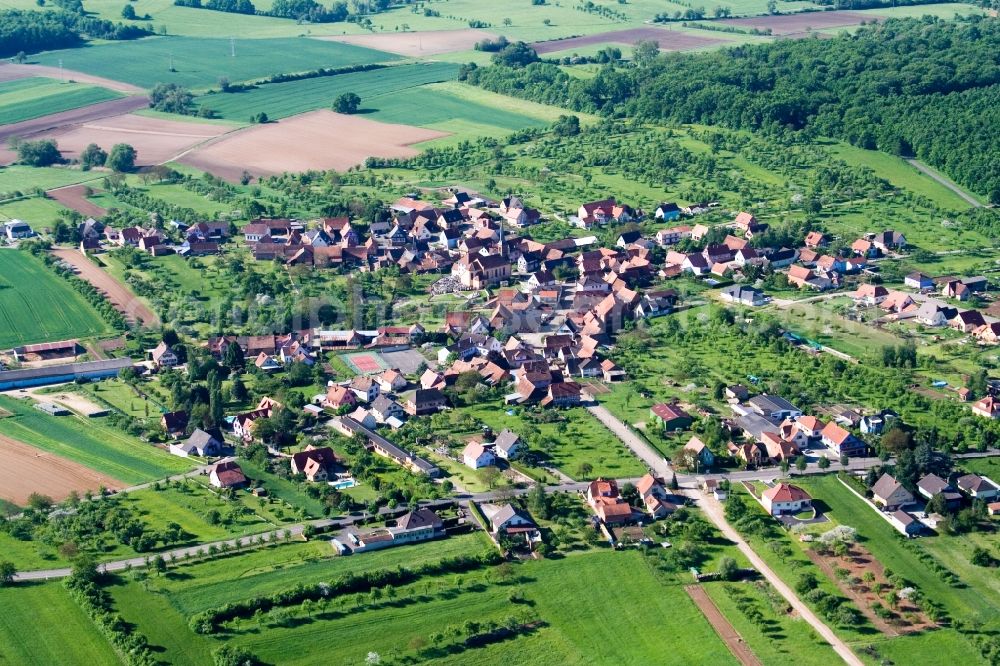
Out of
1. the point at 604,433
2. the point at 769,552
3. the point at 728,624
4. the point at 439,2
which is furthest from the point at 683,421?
the point at 439,2

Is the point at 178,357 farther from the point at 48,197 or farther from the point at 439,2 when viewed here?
the point at 439,2

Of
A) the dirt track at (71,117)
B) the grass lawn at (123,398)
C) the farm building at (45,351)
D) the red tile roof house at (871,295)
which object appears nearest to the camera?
the grass lawn at (123,398)

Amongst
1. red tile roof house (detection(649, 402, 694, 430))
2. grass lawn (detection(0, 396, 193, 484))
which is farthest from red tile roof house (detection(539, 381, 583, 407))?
grass lawn (detection(0, 396, 193, 484))

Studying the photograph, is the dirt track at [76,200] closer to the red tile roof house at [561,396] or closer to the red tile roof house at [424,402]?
the red tile roof house at [424,402]

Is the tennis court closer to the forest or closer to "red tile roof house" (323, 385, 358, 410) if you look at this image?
"red tile roof house" (323, 385, 358, 410)

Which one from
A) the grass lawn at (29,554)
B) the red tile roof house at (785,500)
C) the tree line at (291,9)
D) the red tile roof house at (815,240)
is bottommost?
the grass lawn at (29,554)

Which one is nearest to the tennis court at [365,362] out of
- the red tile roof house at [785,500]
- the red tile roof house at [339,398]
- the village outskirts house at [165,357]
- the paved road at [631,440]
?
the red tile roof house at [339,398]
